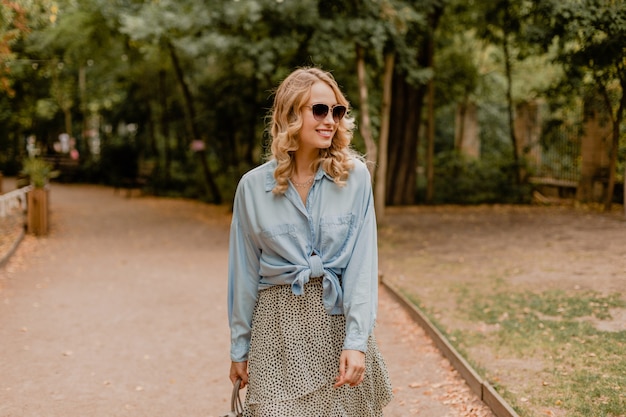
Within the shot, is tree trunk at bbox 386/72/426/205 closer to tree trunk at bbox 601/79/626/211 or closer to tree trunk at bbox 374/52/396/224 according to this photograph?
tree trunk at bbox 374/52/396/224

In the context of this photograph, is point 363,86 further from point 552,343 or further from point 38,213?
point 552,343

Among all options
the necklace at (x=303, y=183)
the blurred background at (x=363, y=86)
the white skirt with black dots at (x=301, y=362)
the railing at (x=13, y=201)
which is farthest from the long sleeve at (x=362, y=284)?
the railing at (x=13, y=201)

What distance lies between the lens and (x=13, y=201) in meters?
16.9

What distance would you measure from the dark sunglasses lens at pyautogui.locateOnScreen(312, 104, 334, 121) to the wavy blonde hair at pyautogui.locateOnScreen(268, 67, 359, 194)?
5 cm

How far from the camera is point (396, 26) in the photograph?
1366 centimetres

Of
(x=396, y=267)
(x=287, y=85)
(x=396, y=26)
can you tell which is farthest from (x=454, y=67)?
(x=287, y=85)

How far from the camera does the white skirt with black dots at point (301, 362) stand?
9.39ft

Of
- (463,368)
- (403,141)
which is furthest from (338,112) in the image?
(403,141)

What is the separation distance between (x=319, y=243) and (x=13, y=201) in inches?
617

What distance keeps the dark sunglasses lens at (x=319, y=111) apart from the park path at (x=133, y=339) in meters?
3.21

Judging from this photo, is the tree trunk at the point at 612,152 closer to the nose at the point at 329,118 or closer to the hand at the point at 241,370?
the nose at the point at 329,118

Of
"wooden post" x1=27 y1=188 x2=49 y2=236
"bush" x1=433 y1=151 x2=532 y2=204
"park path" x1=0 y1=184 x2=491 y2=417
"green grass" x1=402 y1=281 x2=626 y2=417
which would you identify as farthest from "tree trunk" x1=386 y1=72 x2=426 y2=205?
"green grass" x1=402 y1=281 x2=626 y2=417

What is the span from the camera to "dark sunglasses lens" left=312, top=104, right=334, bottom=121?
9.48 ft

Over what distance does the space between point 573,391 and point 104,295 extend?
22.3 ft
